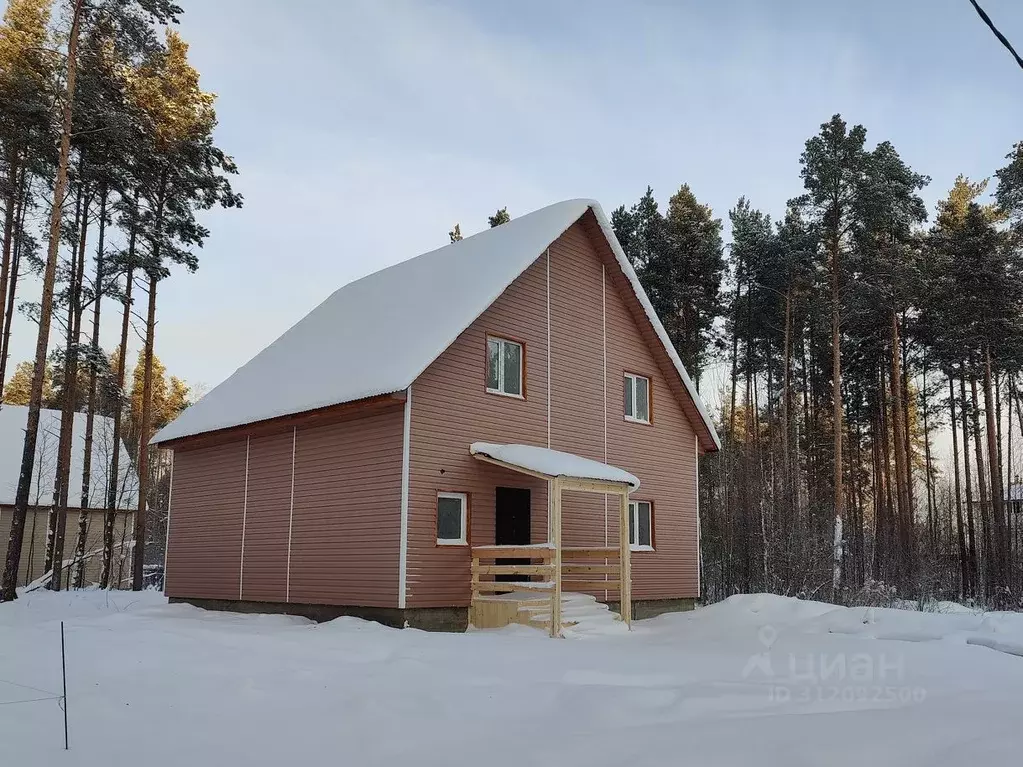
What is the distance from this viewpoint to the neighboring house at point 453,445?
1310 centimetres

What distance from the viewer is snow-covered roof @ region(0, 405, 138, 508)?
92.8 feet

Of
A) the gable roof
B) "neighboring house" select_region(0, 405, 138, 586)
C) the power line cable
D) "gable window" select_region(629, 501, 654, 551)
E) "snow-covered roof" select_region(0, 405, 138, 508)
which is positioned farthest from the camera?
"snow-covered roof" select_region(0, 405, 138, 508)

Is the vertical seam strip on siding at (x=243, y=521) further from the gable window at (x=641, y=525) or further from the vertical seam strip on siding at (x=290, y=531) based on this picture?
the gable window at (x=641, y=525)

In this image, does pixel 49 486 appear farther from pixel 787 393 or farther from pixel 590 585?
pixel 787 393

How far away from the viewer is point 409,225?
22.4 metres

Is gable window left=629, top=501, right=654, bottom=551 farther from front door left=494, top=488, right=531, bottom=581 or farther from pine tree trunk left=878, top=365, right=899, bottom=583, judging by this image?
pine tree trunk left=878, top=365, right=899, bottom=583

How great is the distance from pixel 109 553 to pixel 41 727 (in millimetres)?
19136

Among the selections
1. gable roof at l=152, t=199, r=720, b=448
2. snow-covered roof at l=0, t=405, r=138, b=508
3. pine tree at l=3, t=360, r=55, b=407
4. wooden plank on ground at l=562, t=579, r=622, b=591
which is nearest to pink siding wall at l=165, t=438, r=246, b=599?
gable roof at l=152, t=199, r=720, b=448

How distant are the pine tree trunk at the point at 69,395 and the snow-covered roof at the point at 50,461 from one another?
233 inches

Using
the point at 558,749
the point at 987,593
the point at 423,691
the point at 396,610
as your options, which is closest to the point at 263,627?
the point at 396,610

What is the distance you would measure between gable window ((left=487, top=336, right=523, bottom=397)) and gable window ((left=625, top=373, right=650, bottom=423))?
3.17 meters

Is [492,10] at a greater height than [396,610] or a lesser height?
greater

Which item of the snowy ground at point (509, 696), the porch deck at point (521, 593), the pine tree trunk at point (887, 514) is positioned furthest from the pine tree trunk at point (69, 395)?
the pine tree trunk at point (887, 514)

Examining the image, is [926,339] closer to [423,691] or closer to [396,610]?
[396,610]
